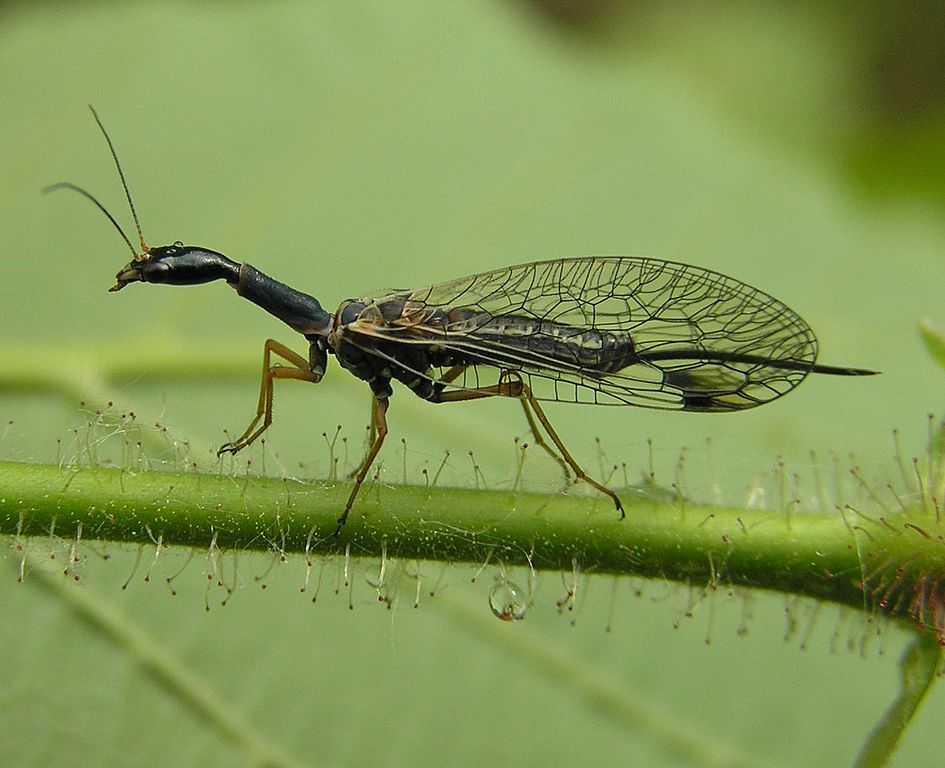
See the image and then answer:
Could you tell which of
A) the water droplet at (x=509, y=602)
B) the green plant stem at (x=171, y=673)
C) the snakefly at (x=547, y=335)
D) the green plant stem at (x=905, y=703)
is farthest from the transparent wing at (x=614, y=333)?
the green plant stem at (x=171, y=673)

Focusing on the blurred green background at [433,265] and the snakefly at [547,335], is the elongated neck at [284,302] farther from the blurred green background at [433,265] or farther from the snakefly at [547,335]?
the blurred green background at [433,265]

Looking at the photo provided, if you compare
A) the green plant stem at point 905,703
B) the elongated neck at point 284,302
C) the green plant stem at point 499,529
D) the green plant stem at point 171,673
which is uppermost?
the elongated neck at point 284,302

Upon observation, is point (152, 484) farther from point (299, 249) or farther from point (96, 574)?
point (299, 249)

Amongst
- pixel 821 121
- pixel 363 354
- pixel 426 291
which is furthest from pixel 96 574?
pixel 821 121

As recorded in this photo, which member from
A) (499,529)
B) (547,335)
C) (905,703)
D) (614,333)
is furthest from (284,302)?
(905,703)

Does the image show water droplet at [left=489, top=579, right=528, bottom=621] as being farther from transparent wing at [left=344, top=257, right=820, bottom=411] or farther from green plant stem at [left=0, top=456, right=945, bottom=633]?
transparent wing at [left=344, top=257, right=820, bottom=411]

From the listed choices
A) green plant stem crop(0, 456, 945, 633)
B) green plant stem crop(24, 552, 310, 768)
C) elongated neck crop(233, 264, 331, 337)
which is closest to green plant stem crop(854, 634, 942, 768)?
green plant stem crop(0, 456, 945, 633)

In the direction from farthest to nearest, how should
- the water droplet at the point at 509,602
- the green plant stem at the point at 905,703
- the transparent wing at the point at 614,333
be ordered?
1. the transparent wing at the point at 614,333
2. the water droplet at the point at 509,602
3. the green plant stem at the point at 905,703
